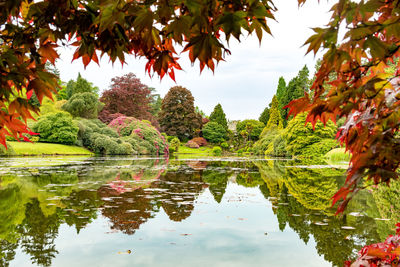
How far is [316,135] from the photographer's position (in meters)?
19.8

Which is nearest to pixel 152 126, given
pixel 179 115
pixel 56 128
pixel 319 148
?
pixel 56 128

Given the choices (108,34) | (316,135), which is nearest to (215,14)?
(108,34)

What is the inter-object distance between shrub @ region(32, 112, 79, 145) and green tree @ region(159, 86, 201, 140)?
795 inches

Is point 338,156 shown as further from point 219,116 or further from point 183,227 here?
point 219,116

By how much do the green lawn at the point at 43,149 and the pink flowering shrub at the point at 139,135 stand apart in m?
4.09

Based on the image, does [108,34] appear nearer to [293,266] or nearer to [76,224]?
[293,266]

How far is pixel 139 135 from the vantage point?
24.6 meters

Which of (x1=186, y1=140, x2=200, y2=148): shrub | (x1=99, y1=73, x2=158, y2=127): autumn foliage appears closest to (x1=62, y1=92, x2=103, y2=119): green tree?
(x1=99, y1=73, x2=158, y2=127): autumn foliage

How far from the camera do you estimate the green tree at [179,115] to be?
134 feet

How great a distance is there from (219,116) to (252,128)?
768 centimetres

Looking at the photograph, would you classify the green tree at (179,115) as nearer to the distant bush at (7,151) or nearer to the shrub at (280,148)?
the shrub at (280,148)

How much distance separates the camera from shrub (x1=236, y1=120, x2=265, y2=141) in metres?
39.7

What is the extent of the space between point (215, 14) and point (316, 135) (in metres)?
20.4

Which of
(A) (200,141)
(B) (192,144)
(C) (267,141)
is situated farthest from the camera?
(A) (200,141)
